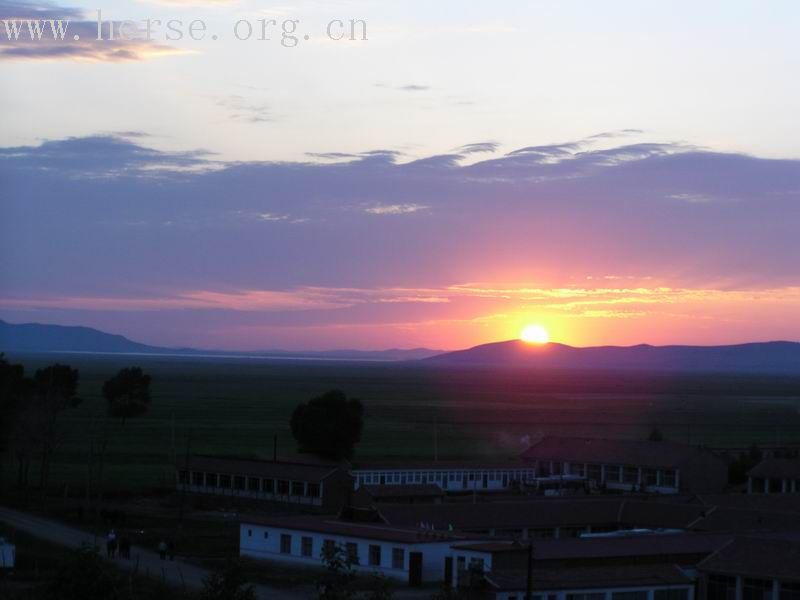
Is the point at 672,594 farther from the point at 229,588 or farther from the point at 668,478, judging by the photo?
the point at 668,478

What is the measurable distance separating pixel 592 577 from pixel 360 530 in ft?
29.0

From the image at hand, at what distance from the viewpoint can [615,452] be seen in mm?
67125

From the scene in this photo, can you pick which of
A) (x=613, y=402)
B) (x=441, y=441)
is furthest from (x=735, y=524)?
(x=613, y=402)

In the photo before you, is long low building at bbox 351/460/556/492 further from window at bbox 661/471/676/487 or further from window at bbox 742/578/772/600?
window at bbox 742/578/772/600

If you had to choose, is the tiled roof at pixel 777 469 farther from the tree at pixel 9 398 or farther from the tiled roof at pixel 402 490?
the tree at pixel 9 398

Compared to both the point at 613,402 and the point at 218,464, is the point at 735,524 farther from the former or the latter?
the point at 613,402

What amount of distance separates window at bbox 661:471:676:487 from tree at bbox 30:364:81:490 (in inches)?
1135

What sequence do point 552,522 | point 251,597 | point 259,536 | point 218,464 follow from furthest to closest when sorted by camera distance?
point 218,464, point 552,522, point 259,536, point 251,597

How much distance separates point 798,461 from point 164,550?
34.1 m

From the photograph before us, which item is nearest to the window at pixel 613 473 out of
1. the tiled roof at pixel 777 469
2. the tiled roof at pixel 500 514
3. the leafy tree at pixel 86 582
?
the tiled roof at pixel 777 469

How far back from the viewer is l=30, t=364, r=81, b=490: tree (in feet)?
188

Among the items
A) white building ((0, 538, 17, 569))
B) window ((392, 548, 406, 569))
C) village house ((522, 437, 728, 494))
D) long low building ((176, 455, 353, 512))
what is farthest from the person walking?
village house ((522, 437, 728, 494))

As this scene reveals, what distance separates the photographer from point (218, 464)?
6062 cm

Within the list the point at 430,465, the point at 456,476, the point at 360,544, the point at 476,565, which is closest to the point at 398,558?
the point at 360,544
